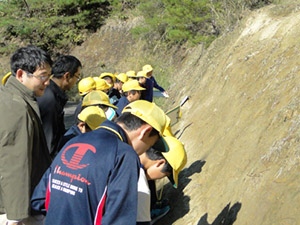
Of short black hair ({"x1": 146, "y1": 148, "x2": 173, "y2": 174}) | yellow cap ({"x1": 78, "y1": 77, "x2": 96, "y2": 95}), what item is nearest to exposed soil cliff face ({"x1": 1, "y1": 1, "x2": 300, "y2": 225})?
short black hair ({"x1": 146, "y1": 148, "x2": 173, "y2": 174})

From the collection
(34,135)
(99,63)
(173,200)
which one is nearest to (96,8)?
(99,63)

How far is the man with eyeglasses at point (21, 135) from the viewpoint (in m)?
3.09

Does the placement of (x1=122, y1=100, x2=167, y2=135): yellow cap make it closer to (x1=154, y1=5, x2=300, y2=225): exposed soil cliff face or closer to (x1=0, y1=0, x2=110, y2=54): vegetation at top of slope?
(x1=154, y1=5, x2=300, y2=225): exposed soil cliff face

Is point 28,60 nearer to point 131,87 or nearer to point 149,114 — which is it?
point 149,114

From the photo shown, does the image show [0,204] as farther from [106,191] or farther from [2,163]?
[106,191]

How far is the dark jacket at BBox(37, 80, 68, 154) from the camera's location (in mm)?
4211

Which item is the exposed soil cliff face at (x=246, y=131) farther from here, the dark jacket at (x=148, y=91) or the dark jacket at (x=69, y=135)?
the dark jacket at (x=69, y=135)

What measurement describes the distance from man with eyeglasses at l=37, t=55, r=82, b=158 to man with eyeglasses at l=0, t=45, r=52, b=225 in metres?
0.79

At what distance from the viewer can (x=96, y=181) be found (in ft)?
7.27

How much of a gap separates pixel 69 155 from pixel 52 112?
1991 mm

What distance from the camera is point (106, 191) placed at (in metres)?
2.21

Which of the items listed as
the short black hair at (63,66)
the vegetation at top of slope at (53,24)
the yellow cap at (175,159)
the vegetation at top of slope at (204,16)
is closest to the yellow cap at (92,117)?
the short black hair at (63,66)

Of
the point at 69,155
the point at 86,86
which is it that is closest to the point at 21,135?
the point at 69,155

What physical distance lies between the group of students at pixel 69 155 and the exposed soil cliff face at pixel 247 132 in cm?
97
